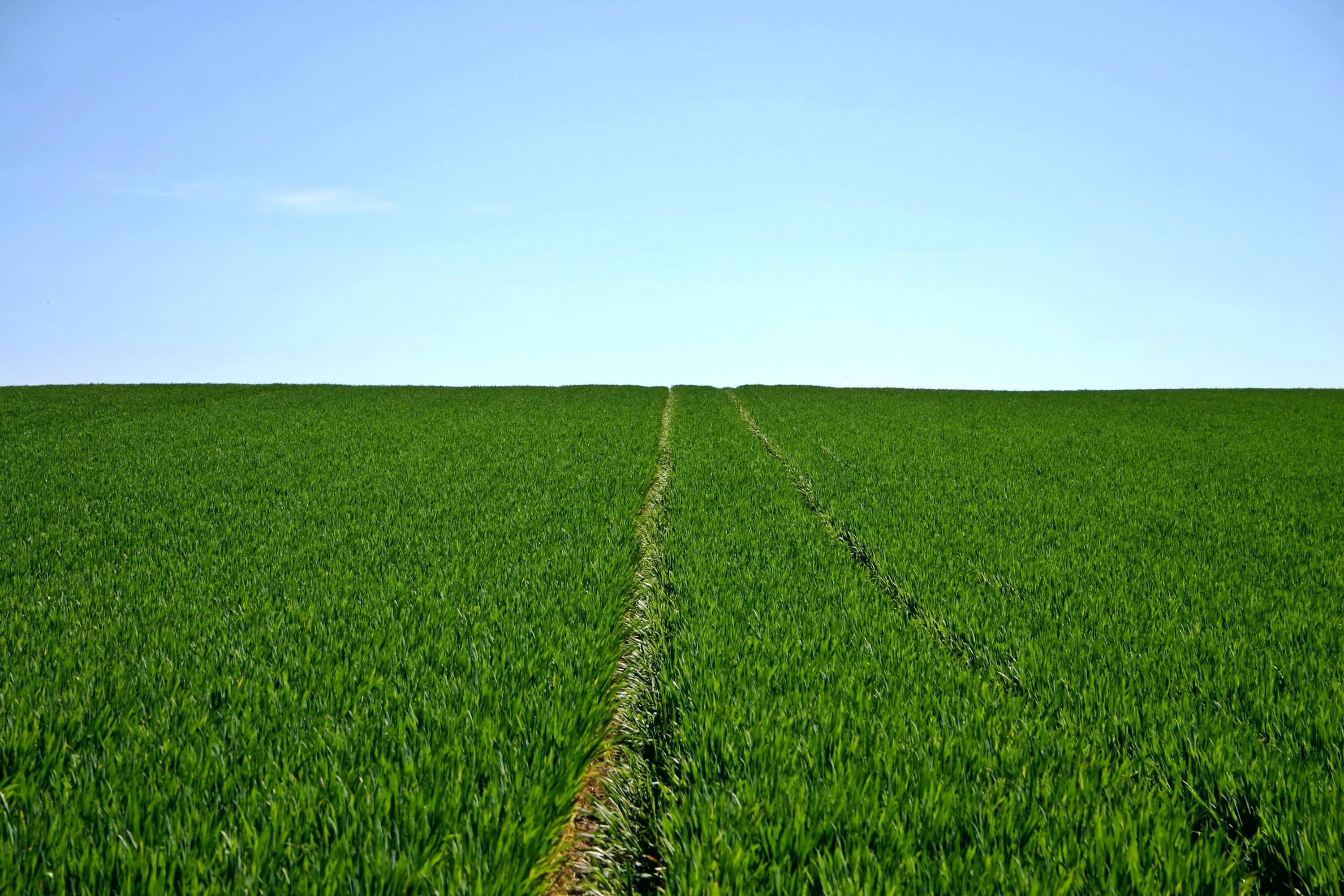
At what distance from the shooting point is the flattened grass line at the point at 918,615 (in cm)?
407

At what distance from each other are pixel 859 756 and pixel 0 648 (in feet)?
15.6

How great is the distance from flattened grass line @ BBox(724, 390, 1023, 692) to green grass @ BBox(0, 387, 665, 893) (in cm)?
211

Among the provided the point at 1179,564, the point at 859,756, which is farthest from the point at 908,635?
the point at 1179,564

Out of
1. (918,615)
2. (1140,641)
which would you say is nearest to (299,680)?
(918,615)

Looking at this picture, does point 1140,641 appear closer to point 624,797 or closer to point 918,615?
point 918,615

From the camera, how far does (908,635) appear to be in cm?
Answer: 450

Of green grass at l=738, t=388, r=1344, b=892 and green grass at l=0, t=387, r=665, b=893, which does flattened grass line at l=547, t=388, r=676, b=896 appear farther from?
green grass at l=738, t=388, r=1344, b=892

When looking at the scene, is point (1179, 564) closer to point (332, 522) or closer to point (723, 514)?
point (723, 514)

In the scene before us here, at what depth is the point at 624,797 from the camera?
9.87ft

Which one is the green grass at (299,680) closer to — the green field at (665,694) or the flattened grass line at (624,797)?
the green field at (665,694)

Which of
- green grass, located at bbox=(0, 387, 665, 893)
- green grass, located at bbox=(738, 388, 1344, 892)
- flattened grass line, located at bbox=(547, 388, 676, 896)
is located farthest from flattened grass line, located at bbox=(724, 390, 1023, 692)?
green grass, located at bbox=(0, 387, 665, 893)

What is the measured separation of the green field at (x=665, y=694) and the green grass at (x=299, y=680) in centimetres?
2

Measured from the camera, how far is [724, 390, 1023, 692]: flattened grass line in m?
4.07

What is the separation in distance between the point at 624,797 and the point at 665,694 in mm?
782
